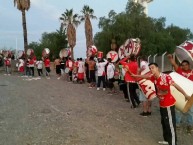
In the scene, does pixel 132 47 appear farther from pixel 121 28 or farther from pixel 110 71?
pixel 121 28

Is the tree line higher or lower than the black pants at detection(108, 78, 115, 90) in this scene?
higher

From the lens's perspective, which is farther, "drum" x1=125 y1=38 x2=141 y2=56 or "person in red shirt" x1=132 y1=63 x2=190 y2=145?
"drum" x1=125 y1=38 x2=141 y2=56

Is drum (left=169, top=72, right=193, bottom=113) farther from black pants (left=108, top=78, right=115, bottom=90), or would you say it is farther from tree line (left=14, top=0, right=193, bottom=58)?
tree line (left=14, top=0, right=193, bottom=58)

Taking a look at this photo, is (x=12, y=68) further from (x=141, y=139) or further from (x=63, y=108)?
(x=141, y=139)

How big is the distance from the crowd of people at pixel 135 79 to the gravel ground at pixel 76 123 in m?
0.41

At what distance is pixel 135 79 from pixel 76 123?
239cm

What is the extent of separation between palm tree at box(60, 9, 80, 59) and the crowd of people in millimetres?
28233

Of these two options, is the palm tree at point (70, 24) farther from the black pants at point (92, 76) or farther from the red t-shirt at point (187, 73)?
the red t-shirt at point (187, 73)

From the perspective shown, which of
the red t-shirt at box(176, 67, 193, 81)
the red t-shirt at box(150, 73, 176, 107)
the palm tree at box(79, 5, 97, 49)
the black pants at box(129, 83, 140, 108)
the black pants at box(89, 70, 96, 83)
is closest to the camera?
the red t-shirt at box(150, 73, 176, 107)

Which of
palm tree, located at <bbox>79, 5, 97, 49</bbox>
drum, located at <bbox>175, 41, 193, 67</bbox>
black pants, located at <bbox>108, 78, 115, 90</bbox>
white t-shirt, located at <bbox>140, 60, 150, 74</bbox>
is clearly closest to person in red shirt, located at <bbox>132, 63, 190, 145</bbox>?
drum, located at <bbox>175, 41, 193, 67</bbox>

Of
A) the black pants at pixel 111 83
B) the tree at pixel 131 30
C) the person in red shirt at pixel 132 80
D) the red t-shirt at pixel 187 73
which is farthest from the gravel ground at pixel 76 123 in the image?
the tree at pixel 131 30

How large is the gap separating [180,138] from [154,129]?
0.86 meters

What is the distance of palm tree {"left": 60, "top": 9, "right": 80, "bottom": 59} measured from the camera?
54531mm

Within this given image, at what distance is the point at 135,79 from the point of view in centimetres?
1108
